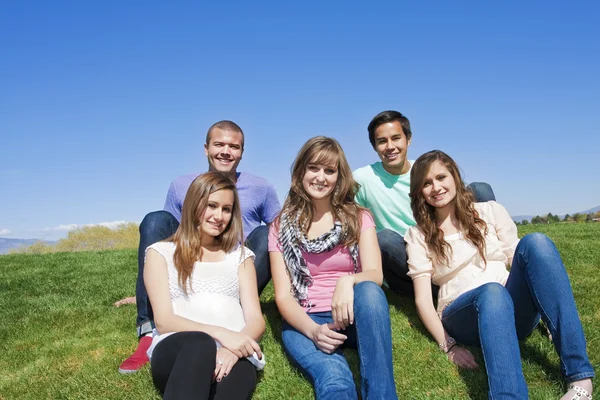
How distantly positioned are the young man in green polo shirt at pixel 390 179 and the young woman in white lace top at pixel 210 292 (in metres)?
1.79

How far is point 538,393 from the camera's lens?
10.7ft

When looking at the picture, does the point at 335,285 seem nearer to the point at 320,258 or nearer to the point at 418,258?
the point at 320,258

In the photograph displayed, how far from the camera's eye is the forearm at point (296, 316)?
3.47 metres

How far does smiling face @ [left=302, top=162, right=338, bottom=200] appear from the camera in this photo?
12.6 feet

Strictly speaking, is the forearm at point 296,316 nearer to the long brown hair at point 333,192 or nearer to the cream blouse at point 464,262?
the long brown hair at point 333,192

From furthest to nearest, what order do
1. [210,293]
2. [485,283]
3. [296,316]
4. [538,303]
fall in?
Result: [210,293] → [296,316] → [485,283] → [538,303]

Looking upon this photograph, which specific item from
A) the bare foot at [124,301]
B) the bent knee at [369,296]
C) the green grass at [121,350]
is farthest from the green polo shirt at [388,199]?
the bare foot at [124,301]

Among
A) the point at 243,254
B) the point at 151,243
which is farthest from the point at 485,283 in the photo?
the point at 151,243

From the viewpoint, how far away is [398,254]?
14.7 feet

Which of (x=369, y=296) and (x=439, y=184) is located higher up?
(x=439, y=184)

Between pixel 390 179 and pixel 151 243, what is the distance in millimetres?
2601

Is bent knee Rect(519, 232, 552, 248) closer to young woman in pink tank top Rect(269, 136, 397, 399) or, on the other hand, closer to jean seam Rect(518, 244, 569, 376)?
jean seam Rect(518, 244, 569, 376)

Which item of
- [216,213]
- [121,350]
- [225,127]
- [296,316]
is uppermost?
[225,127]

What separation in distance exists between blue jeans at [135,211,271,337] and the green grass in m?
0.40
